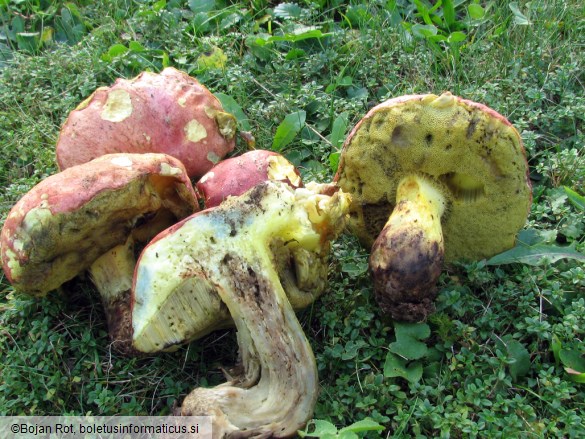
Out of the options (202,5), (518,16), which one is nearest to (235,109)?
(202,5)

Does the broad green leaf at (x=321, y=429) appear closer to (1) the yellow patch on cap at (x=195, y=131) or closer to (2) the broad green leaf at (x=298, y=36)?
(1) the yellow patch on cap at (x=195, y=131)

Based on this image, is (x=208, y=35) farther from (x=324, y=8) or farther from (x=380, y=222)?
(x=380, y=222)

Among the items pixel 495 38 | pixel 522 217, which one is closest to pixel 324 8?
pixel 495 38

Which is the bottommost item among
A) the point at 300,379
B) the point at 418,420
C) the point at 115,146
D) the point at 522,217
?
the point at 418,420

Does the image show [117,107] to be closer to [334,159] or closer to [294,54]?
[334,159]

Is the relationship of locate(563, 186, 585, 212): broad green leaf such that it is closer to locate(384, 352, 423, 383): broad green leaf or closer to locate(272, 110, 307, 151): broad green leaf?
locate(384, 352, 423, 383): broad green leaf

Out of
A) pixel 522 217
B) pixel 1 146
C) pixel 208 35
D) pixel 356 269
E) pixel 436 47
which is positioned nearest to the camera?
pixel 522 217

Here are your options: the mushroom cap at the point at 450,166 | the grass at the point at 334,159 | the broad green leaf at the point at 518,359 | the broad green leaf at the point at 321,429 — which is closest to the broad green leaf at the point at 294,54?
the grass at the point at 334,159
